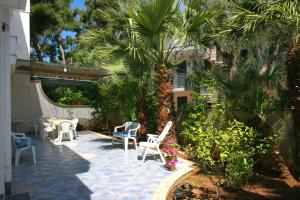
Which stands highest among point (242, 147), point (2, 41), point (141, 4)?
point (141, 4)

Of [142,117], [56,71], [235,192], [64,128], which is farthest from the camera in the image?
[56,71]

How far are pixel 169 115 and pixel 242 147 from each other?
3619 mm

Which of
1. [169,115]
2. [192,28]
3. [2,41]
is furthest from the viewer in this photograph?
[169,115]

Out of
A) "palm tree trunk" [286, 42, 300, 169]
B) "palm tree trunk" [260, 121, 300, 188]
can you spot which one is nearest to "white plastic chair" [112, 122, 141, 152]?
"palm tree trunk" [260, 121, 300, 188]

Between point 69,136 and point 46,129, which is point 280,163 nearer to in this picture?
point 69,136

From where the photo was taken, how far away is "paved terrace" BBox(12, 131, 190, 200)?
6.84 metres

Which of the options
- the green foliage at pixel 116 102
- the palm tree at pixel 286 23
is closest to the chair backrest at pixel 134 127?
the green foliage at pixel 116 102

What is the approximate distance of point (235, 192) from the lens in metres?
7.66

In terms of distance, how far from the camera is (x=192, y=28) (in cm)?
1083

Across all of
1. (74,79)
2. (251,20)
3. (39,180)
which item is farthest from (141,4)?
(74,79)

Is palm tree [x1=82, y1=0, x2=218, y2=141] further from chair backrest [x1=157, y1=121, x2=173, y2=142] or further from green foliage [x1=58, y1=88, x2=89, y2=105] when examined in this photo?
green foliage [x1=58, y1=88, x2=89, y2=105]

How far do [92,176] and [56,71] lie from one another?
456 inches

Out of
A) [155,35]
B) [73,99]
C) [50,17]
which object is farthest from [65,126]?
[50,17]

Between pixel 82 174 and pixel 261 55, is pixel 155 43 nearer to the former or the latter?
pixel 261 55
